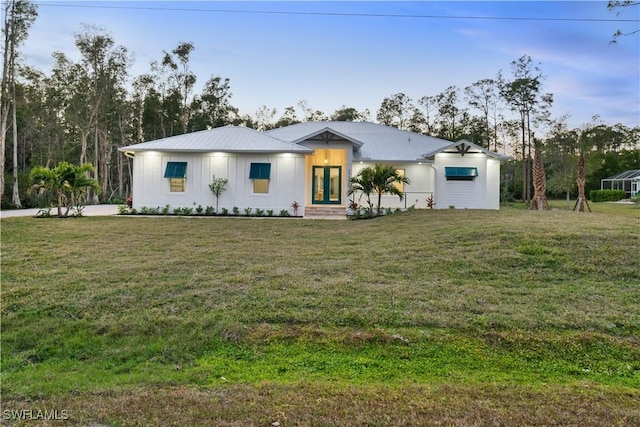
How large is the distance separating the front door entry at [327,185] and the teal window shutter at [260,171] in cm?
339

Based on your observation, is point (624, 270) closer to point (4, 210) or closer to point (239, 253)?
point (239, 253)

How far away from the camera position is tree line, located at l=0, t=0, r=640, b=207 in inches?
1057

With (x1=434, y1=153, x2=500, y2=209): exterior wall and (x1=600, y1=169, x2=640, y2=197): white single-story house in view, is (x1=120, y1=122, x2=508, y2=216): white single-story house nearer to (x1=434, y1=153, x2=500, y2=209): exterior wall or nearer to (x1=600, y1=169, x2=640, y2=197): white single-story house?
(x1=434, y1=153, x2=500, y2=209): exterior wall

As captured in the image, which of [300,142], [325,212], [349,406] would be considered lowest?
[349,406]

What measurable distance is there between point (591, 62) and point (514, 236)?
13710mm

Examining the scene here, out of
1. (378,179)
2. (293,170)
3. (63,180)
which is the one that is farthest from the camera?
(293,170)

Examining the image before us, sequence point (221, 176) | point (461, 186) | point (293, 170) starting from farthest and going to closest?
point (461, 186) < point (221, 176) < point (293, 170)

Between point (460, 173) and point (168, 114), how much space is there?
28208mm

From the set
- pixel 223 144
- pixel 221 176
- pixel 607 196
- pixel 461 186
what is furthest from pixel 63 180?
pixel 607 196

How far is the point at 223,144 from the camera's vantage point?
1762 centimetres

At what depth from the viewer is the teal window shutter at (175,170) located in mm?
17250

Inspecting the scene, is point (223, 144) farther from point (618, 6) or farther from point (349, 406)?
point (349, 406)

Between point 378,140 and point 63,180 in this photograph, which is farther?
point 378,140

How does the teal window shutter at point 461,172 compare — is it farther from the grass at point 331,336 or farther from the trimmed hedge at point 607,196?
the trimmed hedge at point 607,196
